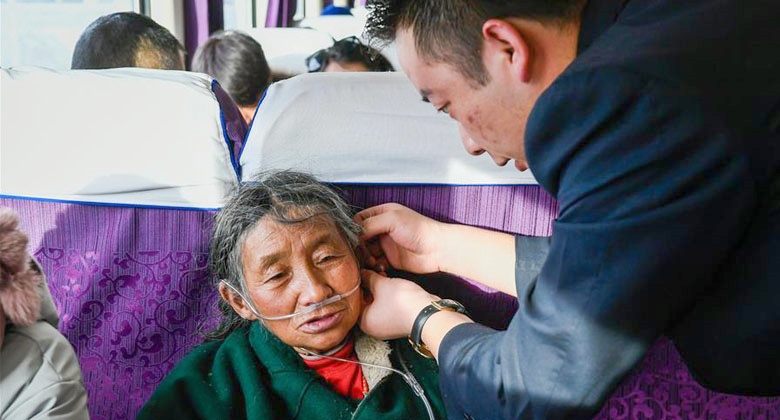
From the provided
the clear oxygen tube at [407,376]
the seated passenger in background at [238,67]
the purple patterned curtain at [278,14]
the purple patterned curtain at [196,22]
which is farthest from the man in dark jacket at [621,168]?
the purple patterned curtain at [278,14]

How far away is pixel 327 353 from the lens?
163 cm

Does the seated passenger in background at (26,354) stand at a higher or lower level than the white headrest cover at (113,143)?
lower

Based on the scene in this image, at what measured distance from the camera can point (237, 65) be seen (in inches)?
125

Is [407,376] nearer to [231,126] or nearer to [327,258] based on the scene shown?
[327,258]

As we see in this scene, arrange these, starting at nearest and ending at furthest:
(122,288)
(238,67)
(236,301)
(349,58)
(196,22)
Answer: (236,301) → (122,288) → (238,67) → (349,58) → (196,22)

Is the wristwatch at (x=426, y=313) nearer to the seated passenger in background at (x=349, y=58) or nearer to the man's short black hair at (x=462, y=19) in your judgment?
the man's short black hair at (x=462, y=19)

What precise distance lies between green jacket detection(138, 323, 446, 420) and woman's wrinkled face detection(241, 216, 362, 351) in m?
0.07

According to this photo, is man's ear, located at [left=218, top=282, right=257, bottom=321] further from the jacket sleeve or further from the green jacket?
the jacket sleeve

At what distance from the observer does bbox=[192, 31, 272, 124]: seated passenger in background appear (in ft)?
10.4

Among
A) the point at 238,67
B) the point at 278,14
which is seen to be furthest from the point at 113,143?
the point at 278,14

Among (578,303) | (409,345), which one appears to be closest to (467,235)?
(409,345)

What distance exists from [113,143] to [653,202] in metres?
1.25

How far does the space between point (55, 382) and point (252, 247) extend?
45cm

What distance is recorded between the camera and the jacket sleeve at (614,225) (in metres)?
0.89
